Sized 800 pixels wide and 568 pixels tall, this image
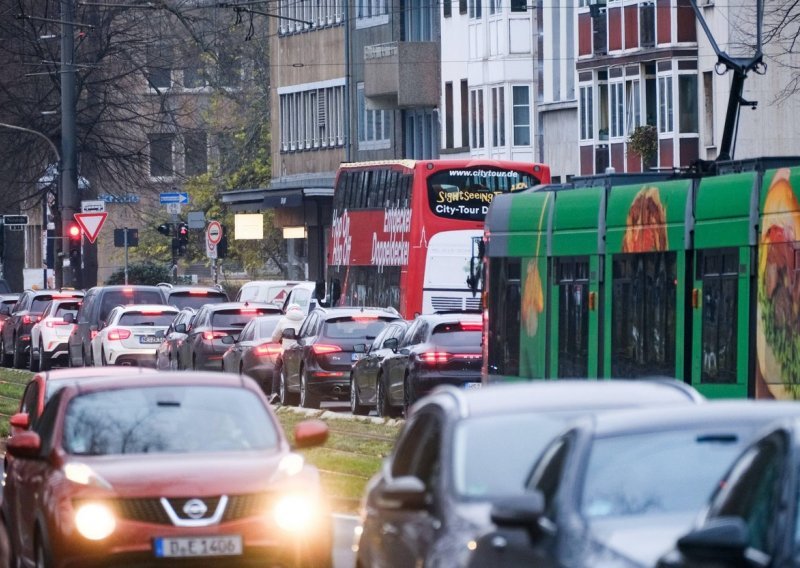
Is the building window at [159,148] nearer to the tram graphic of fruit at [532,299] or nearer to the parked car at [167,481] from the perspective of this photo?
the tram graphic of fruit at [532,299]

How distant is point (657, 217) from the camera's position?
66.9 ft

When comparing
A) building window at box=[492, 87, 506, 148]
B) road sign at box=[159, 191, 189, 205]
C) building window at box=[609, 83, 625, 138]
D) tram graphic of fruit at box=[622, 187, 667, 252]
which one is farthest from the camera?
building window at box=[492, 87, 506, 148]

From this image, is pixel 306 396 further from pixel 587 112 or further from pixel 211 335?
pixel 587 112

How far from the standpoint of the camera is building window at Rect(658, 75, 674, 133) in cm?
5081

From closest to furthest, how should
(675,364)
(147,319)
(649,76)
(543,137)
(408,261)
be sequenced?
(675,364), (408,261), (147,319), (649,76), (543,137)

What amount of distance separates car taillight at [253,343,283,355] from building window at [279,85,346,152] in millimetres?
31756

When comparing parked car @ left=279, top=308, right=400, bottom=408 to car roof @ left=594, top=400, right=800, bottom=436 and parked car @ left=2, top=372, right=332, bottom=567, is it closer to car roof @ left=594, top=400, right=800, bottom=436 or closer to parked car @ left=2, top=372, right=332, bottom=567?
parked car @ left=2, top=372, right=332, bottom=567

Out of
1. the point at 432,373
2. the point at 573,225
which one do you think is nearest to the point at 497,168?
the point at 432,373

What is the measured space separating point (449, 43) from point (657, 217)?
4158 centimetres

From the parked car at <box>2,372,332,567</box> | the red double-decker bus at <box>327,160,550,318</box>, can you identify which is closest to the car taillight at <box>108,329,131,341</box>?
the red double-decker bus at <box>327,160,550,318</box>

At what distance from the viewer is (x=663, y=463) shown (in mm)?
7742

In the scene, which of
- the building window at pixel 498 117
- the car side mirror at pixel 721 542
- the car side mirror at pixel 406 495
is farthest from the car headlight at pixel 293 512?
the building window at pixel 498 117

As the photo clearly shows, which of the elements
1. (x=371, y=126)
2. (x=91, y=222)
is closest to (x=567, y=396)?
(x=91, y=222)

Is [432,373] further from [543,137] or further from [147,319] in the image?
[543,137]
